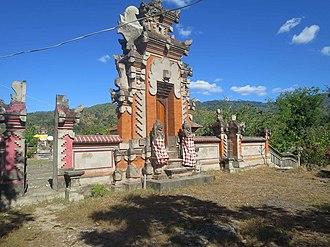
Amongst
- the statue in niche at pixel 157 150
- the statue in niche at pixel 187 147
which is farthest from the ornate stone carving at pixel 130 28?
the statue in niche at pixel 187 147

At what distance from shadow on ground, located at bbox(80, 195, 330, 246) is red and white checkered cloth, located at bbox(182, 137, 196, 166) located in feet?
14.1

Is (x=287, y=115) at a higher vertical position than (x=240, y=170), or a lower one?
higher

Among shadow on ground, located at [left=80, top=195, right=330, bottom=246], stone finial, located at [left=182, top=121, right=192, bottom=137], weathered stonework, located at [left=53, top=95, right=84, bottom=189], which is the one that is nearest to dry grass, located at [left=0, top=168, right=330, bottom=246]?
shadow on ground, located at [left=80, top=195, right=330, bottom=246]

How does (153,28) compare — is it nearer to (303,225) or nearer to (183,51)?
(183,51)

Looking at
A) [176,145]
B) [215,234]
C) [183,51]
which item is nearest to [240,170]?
[176,145]

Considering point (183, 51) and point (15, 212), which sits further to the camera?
point (183, 51)

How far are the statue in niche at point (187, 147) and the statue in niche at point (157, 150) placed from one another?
148 centimetres

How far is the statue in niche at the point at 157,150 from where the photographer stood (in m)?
10.9

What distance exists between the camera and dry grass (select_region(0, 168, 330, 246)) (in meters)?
5.04

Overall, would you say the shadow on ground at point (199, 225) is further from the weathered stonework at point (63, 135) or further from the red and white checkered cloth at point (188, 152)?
the red and white checkered cloth at point (188, 152)

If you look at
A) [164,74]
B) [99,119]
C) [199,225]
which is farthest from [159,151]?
[99,119]

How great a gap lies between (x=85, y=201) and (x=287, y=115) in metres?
23.2

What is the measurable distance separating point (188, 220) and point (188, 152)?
20.2 ft

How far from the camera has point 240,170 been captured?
15.6 meters
